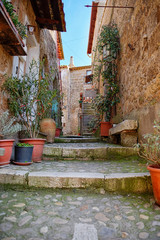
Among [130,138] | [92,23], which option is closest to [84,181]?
[130,138]

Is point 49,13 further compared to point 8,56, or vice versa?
point 49,13

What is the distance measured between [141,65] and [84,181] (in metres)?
2.27

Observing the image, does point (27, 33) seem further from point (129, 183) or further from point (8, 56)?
point (129, 183)

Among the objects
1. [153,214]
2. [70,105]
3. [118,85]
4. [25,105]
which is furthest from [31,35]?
[70,105]

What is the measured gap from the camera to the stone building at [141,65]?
2.47m

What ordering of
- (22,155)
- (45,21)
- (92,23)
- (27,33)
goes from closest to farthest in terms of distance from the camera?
(22,155), (27,33), (45,21), (92,23)

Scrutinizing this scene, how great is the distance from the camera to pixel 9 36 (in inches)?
101

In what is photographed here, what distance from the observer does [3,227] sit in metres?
1.23

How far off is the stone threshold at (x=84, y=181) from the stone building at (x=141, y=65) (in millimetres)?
965

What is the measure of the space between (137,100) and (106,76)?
228 cm

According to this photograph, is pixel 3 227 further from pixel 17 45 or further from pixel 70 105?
pixel 70 105

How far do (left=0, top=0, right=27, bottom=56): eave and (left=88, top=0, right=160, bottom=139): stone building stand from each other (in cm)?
210

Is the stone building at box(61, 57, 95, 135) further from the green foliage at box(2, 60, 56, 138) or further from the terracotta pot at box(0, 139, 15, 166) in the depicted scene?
the terracotta pot at box(0, 139, 15, 166)

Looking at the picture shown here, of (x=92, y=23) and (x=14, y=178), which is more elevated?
(x=92, y=23)
